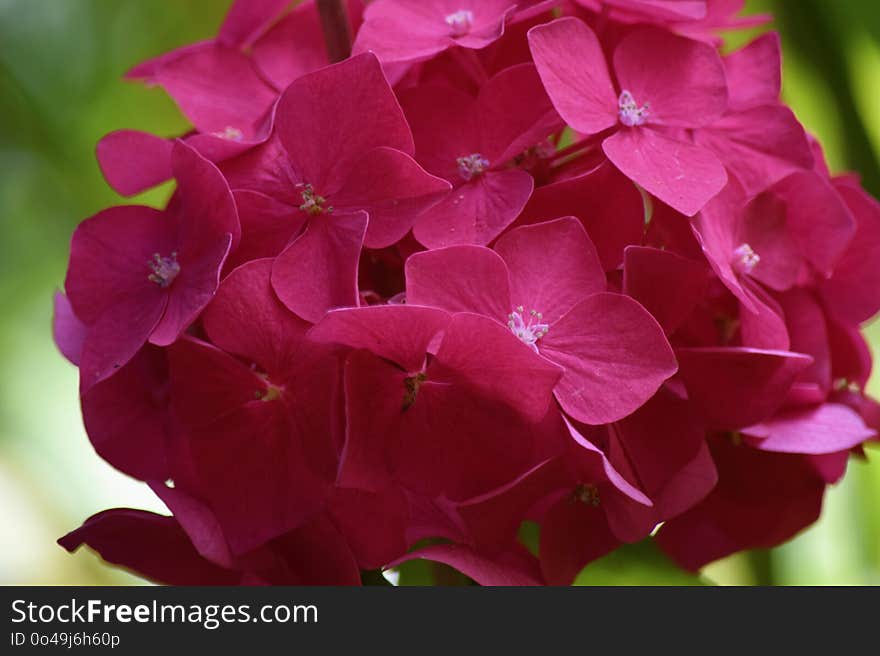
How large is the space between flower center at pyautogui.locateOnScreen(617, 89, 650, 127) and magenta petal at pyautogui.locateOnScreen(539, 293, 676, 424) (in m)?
0.11

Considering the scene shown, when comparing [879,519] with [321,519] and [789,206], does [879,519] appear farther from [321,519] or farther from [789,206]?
[321,519]

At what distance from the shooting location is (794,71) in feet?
3.65

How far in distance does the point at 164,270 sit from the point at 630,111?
0.25 meters

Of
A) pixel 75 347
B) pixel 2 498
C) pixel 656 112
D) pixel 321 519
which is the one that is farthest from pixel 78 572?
pixel 656 112

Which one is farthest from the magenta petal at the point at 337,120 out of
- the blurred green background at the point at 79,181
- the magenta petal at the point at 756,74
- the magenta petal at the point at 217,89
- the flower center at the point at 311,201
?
the blurred green background at the point at 79,181

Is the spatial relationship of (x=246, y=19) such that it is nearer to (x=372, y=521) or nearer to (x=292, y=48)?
(x=292, y=48)

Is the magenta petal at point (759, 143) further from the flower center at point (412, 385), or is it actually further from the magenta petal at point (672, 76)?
the flower center at point (412, 385)

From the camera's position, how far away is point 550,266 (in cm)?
47

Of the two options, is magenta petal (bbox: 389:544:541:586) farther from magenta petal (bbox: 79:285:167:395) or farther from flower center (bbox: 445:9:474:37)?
flower center (bbox: 445:9:474:37)

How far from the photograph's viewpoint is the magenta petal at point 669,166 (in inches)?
18.7

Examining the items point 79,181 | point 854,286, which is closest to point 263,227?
point 854,286

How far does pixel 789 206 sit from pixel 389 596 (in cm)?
31

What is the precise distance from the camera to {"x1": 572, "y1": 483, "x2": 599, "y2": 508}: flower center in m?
0.49

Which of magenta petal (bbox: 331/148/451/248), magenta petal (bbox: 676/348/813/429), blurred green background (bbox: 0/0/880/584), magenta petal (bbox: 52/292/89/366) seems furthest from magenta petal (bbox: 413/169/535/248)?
blurred green background (bbox: 0/0/880/584)
